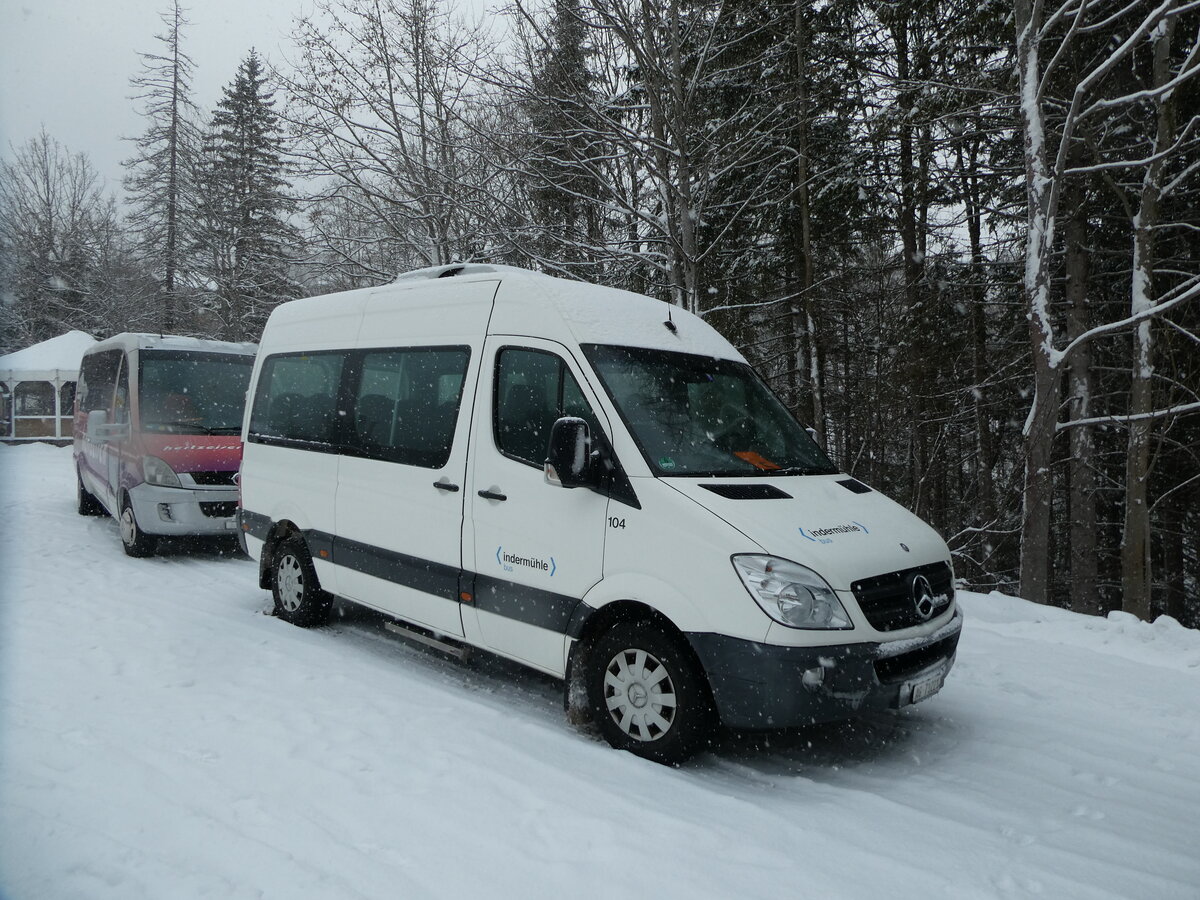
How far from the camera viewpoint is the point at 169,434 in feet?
28.8

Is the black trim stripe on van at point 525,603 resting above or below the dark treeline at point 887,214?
below

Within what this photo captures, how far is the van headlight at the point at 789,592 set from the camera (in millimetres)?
3498

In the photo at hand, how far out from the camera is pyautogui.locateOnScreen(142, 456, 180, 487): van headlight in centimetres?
855

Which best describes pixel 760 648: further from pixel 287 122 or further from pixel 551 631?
pixel 287 122

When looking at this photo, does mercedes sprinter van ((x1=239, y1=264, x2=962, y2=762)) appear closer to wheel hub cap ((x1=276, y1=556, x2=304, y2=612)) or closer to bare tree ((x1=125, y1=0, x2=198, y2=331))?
wheel hub cap ((x1=276, y1=556, x2=304, y2=612))

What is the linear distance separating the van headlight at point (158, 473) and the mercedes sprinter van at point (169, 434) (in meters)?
0.01

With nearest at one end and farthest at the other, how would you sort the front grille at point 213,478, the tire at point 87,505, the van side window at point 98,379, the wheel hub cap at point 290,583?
1. the wheel hub cap at point 290,583
2. the front grille at point 213,478
3. the van side window at point 98,379
4. the tire at point 87,505

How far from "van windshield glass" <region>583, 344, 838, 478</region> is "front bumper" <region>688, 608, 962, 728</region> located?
3.14 ft

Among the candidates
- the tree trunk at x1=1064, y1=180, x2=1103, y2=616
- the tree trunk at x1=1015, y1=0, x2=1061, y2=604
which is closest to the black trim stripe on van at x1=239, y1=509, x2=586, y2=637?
the tree trunk at x1=1015, y1=0, x2=1061, y2=604

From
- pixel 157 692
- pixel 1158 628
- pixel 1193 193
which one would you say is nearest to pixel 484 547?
pixel 157 692

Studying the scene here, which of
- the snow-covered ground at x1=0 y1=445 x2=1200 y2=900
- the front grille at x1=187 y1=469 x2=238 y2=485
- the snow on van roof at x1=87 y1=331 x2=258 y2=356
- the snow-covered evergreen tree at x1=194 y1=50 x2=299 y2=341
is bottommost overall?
the snow-covered ground at x1=0 y1=445 x2=1200 y2=900

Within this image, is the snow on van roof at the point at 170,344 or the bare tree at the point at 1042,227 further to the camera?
the snow on van roof at the point at 170,344

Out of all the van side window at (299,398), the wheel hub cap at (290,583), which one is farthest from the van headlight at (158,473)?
the wheel hub cap at (290,583)

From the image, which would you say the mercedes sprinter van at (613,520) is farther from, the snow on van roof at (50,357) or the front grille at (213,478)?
the snow on van roof at (50,357)
